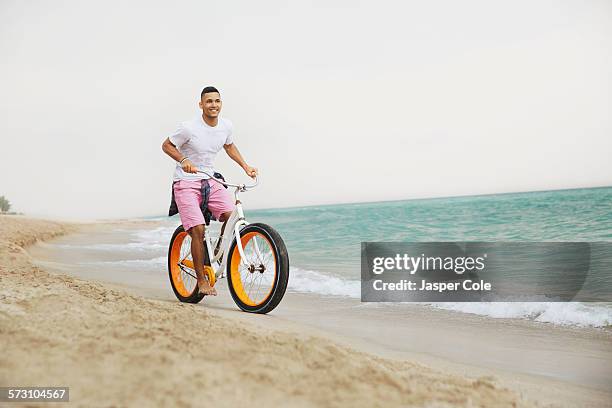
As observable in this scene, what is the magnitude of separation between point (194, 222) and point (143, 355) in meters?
2.33

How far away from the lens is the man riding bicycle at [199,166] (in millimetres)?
4457

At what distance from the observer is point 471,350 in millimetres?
3508

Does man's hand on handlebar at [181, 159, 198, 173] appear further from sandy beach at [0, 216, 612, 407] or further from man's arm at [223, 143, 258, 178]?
sandy beach at [0, 216, 612, 407]

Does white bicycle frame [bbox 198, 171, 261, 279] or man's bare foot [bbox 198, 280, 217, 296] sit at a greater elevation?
white bicycle frame [bbox 198, 171, 261, 279]

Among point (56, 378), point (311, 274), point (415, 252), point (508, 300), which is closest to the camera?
point (56, 378)

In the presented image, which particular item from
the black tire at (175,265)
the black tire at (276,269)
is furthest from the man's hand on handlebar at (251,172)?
the black tire at (175,265)

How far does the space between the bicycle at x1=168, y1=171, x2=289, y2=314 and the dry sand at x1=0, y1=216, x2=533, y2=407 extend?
1.09m

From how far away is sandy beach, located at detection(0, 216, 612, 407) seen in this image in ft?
6.63

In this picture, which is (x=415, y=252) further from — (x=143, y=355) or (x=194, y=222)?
(x=143, y=355)

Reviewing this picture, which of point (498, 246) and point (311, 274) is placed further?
point (498, 246)

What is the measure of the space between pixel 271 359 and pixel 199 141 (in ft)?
8.67

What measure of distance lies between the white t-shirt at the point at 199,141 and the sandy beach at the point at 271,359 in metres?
1.30

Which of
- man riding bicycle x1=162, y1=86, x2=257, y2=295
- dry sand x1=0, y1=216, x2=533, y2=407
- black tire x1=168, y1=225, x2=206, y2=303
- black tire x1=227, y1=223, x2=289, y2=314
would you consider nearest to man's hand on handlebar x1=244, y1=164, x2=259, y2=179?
man riding bicycle x1=162, y1=86, x2=257, y2=295

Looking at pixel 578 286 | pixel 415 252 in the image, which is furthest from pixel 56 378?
pixel 415 252
